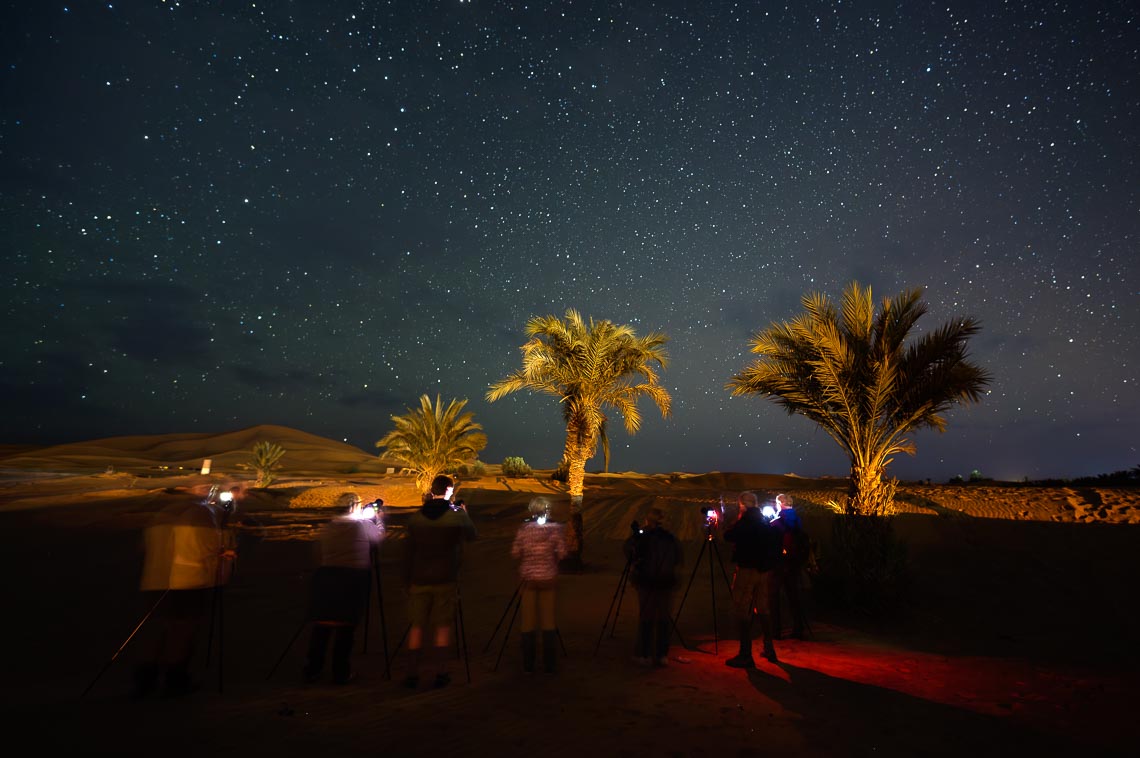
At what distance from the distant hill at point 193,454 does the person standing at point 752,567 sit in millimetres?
56704

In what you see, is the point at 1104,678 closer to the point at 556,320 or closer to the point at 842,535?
the point at 842,535

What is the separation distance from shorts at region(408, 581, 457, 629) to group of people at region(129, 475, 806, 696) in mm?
11

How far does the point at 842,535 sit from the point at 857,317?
6.14m

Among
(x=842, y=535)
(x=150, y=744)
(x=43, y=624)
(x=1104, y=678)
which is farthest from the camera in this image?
(x=842, y=535)

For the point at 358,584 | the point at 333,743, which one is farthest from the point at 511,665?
the point at 333,743

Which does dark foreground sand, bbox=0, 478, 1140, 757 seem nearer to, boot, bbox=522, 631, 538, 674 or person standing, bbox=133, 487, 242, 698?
boot, bbox=522, 631, 538, 674

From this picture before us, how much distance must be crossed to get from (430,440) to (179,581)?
2076 centimetres

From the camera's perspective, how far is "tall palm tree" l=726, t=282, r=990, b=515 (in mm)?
14641

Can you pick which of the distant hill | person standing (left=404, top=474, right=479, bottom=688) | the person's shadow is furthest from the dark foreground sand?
the distant hill

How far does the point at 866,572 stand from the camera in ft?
38.0

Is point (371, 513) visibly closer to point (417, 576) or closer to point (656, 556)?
point (417, 576)

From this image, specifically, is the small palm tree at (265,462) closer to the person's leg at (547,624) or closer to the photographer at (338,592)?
the photographer at (338,592)

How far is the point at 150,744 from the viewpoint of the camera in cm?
471

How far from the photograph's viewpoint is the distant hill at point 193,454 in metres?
59.0
